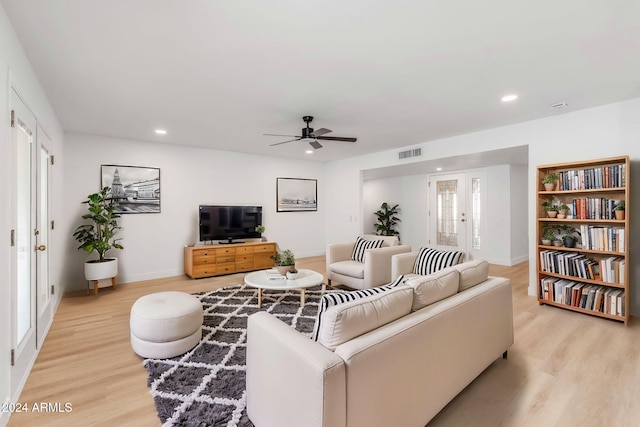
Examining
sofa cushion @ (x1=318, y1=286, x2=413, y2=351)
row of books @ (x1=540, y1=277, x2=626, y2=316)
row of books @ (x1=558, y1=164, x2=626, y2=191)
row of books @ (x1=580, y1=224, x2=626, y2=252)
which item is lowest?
row of books @ (x1=540, y1=277, x2=626, y2=316)

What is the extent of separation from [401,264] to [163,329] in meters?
2.68

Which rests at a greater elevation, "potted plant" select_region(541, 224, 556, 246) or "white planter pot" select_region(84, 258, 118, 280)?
"potted plant" select_region(541, 224, 556, 246)

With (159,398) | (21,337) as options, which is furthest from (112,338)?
(159,398)

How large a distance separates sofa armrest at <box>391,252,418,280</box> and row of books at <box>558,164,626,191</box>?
6.57ft

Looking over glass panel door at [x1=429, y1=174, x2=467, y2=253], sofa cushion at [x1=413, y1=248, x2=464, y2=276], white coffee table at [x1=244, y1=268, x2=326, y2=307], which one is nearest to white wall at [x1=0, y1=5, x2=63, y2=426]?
white coffee table at [x1=244, y1=268, x2=326, y2=307]

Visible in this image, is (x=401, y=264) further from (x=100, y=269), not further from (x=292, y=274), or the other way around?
(x=100, y=269)

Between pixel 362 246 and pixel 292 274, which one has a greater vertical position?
pixel 362 246

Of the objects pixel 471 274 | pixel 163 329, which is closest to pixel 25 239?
pixel 163 329

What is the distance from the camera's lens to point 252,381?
1652mm

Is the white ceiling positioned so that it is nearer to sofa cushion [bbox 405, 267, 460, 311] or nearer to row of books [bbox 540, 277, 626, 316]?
sofa cushion [bbox 405, 267, 460, 311]

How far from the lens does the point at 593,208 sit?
134 inches

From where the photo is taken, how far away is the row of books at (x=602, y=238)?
3.21 meters

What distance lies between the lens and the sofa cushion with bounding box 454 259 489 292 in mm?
2211

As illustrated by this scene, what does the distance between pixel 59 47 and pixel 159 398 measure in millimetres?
2568
